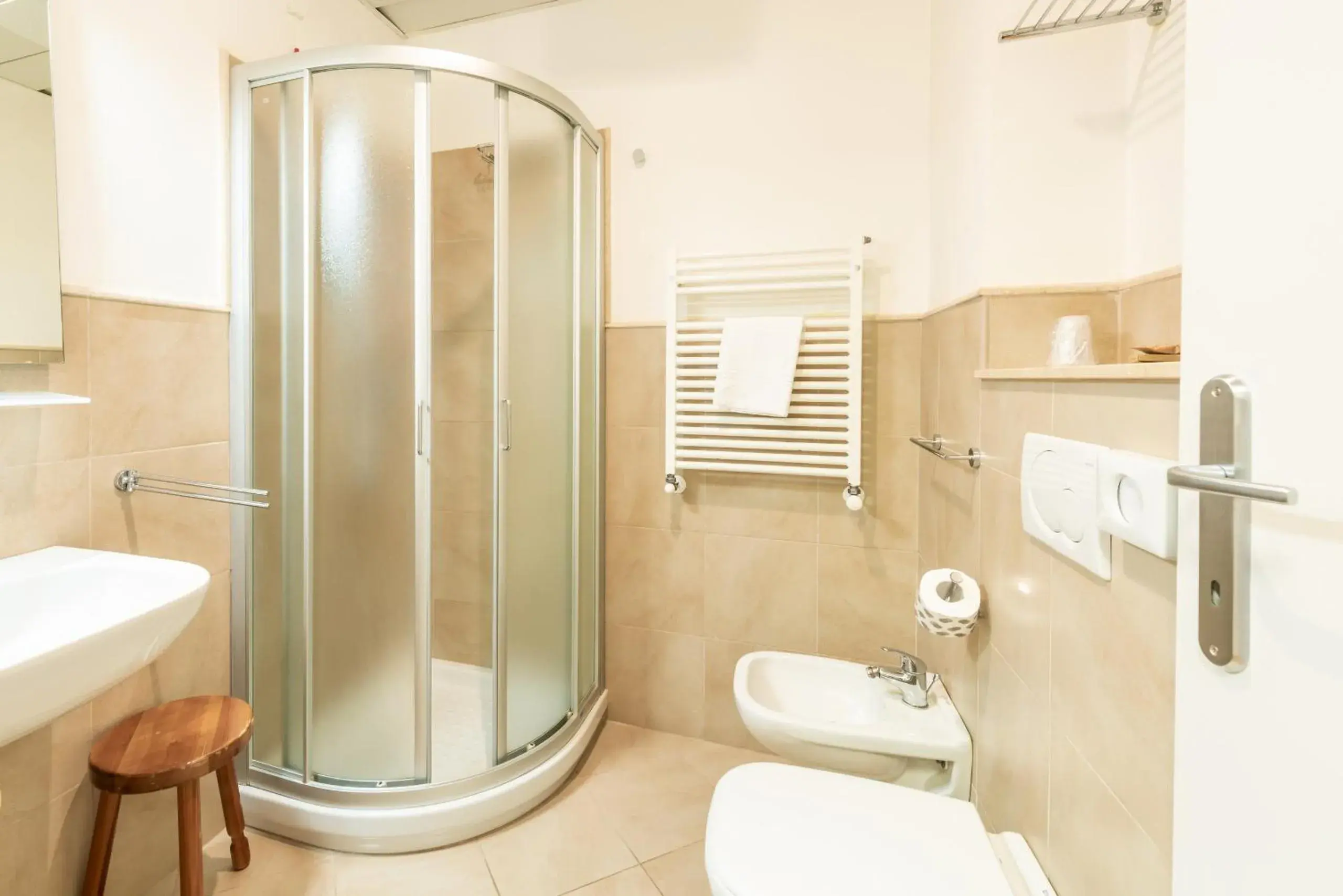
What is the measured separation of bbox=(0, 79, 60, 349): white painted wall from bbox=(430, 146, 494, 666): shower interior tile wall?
0.71 metres

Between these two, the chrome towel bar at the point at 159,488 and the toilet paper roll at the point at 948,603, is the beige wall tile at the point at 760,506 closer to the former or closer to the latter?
the toilet paper roll at the point at 948,603

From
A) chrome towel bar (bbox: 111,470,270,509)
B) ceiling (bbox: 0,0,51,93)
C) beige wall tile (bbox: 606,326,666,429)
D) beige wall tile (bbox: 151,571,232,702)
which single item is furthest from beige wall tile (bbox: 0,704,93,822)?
beige wall tile (bbox: 606,326,666,429)

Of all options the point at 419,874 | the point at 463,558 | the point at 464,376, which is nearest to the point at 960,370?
the point at 464,376

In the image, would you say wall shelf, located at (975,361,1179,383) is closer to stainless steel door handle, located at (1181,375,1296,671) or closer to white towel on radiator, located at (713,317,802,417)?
stainless steel door handle, located at (1181,375,1296,671)

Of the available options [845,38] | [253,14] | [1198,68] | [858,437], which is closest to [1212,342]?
[1198,68]

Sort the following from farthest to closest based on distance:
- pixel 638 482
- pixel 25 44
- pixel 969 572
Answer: pixel 638 482 < pixel 969 572 < pixel 25 44

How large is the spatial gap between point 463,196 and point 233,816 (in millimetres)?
1643

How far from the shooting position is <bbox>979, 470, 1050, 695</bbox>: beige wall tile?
996 millimetres

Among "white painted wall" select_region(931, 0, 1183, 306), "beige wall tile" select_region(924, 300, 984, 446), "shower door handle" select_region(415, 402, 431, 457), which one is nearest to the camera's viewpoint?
"white painted wall" select_region(931, 0, 1183, 306)

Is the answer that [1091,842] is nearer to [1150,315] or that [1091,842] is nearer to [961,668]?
[961,668]

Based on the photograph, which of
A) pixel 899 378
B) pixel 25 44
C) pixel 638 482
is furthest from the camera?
pixel 638 482

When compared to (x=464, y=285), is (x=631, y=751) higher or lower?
lower

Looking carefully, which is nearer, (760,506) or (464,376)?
(464,376)

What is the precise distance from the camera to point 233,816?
1.38 m
